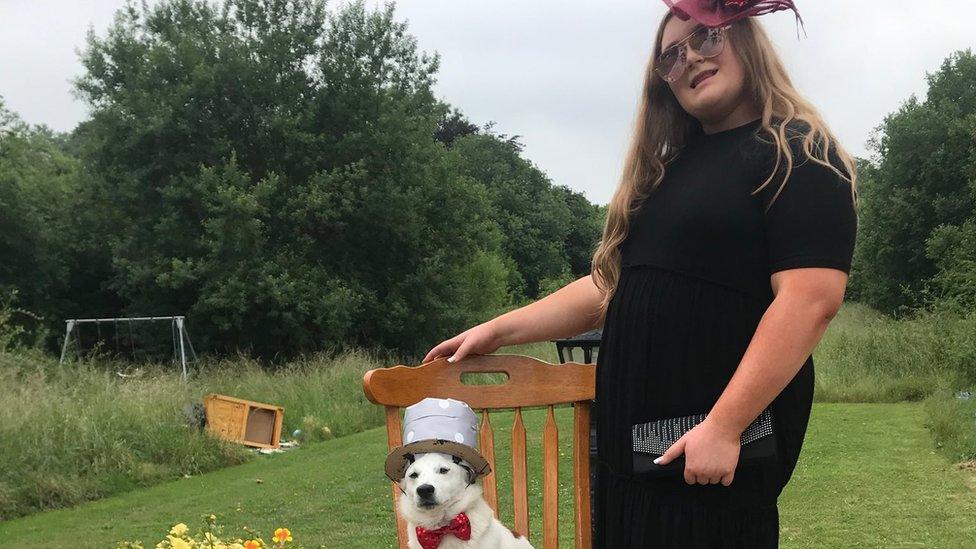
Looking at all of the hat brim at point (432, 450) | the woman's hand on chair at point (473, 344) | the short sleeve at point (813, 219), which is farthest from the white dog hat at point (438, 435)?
the short sleeve at point (813, 219)

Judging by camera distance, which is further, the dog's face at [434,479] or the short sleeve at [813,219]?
the dog's face at [434,479]

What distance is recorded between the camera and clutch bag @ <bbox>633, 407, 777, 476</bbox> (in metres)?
1.45

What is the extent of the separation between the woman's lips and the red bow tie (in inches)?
38.5

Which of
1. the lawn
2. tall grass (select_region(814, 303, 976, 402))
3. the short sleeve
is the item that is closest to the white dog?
the short sleeve

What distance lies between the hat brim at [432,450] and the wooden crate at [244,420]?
7.83m

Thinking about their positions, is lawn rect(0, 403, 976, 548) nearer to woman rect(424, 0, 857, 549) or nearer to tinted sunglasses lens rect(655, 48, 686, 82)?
woman rect(424, 0, 857, 549)

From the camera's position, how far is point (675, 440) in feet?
5.02

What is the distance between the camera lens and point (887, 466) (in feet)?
23.4

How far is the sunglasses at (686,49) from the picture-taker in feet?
4.99

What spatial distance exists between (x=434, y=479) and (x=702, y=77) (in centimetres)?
94

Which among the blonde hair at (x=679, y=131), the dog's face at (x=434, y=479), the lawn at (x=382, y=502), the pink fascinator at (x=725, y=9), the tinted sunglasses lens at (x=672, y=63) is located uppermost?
the pink fascinator at (x=725, y=9)

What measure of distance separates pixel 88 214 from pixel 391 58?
7487 mm

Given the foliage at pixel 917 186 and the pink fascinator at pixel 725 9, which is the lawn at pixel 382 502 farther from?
the foliage at pixel 917 186

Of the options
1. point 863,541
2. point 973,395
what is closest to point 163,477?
point 863,541
